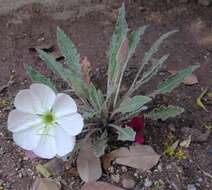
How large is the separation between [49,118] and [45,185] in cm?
26

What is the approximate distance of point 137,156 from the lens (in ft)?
5.64

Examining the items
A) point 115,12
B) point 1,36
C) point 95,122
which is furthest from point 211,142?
point 1,36

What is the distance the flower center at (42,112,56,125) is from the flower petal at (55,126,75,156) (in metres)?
0.03

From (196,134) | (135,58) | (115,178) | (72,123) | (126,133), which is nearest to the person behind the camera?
(72,123)

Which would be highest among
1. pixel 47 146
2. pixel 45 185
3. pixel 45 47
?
pixel 47 146

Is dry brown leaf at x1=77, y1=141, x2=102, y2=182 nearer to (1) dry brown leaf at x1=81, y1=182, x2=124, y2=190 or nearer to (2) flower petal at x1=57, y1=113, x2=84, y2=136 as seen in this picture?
(1) dry brown leaf at x1=81, y1=182, x2=124, y2=190

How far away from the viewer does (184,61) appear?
81.8 inches

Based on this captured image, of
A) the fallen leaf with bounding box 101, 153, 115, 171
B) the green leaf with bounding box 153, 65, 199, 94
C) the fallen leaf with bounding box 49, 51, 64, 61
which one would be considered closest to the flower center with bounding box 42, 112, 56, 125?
the fallen leaf with bounding box 101, 153, 115, 171

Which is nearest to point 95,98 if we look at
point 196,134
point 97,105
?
point 97,105

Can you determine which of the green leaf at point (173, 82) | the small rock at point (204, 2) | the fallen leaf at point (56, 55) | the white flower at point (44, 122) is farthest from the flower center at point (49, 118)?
the small rock at point (204, 2)

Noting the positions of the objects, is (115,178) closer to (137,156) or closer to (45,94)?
(137,156)

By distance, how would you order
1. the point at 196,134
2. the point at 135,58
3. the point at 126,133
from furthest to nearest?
the point at 135,58, the point at 196,134, the point at 126,133

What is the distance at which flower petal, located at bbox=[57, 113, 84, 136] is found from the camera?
148cm

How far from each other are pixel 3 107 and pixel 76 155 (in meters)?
0.36
